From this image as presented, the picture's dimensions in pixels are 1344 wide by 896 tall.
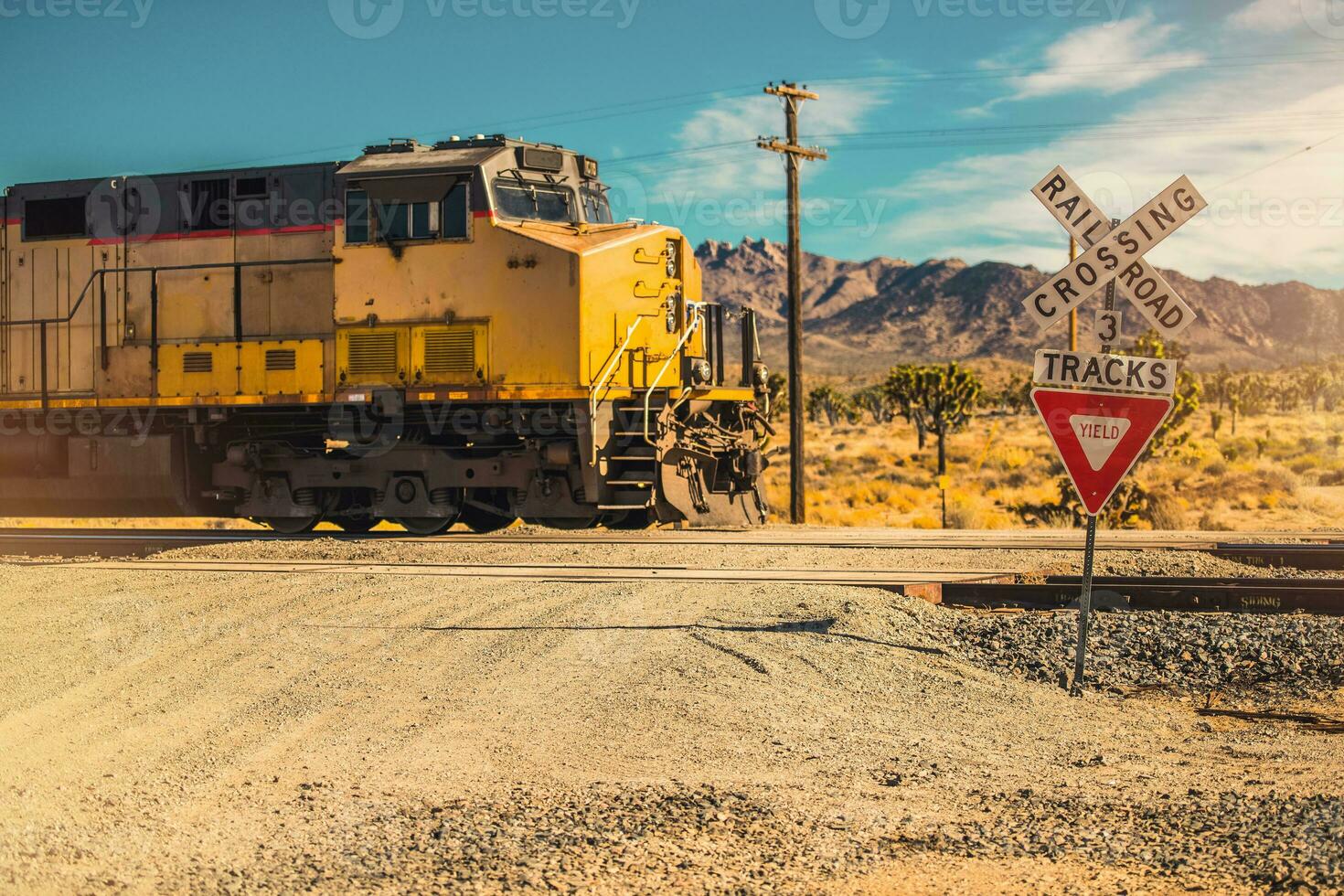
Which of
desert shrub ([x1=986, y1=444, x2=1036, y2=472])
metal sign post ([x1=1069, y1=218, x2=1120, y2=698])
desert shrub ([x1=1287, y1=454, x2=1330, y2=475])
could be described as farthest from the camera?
desert shrub ([x1=986, y1=444, x2=1036, y2=472])

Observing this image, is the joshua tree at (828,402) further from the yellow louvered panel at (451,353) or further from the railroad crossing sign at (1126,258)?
the railroad crossing sign at (1126,258)

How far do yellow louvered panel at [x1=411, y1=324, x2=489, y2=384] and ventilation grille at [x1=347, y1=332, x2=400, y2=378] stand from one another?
28 centimetres

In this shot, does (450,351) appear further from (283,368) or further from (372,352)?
(283,368)

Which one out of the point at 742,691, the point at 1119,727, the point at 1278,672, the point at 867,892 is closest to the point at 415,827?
the point at 867,892

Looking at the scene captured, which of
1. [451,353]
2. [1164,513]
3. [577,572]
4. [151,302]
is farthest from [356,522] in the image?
[1164,513]

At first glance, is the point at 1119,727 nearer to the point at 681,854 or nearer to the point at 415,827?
the point at 681,854

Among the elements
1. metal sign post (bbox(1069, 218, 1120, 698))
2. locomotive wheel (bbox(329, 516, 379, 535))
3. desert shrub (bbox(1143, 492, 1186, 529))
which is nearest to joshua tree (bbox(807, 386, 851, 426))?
desert shrub (bbox(1143, 492, 1186, 529))

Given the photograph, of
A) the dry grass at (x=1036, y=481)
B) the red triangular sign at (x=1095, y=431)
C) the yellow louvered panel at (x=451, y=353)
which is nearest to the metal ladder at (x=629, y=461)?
→ the yellow louvered panel at (x=451, y=353)

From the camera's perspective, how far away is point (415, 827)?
4594 mm

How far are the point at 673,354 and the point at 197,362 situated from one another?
19.9 feet

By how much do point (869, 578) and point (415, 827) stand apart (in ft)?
23.3

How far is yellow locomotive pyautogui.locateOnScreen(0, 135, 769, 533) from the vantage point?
532 inches

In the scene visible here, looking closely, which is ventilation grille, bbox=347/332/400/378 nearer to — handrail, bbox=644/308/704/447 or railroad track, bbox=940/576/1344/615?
handrail, bbox=644/308/704/447

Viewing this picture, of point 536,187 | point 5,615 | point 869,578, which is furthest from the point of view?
point 536,187
